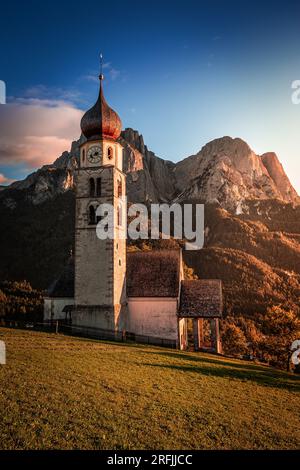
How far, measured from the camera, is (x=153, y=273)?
3688 cm

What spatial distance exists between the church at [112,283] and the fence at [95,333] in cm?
12

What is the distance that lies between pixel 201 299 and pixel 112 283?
9008 mm

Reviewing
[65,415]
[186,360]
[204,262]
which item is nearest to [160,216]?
[204,262]

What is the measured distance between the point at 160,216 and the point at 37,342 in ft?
393

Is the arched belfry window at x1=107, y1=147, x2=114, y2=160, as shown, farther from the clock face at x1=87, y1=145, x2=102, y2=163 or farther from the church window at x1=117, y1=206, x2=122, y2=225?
the church window at x1=117, y1=206, x2=122, y2=225

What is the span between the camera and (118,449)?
35.3 ft

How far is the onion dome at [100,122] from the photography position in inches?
1348

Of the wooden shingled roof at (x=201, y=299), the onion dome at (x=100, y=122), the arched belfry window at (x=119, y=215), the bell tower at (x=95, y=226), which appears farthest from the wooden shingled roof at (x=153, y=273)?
the onion dome at (x=100, y=122)

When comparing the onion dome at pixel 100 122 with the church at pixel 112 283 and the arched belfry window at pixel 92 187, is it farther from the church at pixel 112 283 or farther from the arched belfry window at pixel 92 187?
the arched belfry window at pixel 92 187

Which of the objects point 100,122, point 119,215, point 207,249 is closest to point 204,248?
point 207,249

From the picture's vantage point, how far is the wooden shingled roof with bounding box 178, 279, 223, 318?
114 ft

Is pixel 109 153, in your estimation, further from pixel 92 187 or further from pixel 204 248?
pixel 204 248

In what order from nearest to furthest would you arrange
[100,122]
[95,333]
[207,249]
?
[95,333], [100,122], [207,249]
